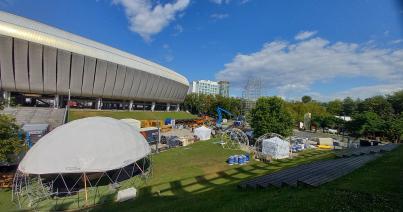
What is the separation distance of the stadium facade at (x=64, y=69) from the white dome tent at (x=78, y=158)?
138 feet

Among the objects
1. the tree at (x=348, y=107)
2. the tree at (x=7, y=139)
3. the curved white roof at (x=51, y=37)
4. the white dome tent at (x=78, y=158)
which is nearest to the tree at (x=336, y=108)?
the tree at (x=348, y=107)

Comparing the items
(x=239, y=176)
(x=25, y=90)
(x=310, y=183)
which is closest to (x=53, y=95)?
(x=25, y=90)

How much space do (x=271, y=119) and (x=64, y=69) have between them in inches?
2039

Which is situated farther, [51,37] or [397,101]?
[397,101]

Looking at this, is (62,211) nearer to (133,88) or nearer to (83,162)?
(83,162)

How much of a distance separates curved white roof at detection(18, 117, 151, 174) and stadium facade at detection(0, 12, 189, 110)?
42.2 m

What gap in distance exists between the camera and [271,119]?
41469mm

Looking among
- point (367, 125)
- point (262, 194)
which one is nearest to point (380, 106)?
point (367, 125)

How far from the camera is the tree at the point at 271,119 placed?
4122cm

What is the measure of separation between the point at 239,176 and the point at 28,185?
1901 centimetres

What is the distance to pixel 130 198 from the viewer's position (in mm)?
17516

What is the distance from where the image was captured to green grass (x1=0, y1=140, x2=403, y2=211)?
8.64 meters

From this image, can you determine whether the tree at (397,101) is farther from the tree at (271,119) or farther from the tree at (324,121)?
the tree at (271,119)

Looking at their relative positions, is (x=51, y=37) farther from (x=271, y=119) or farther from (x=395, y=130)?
(x=395, y=130)
